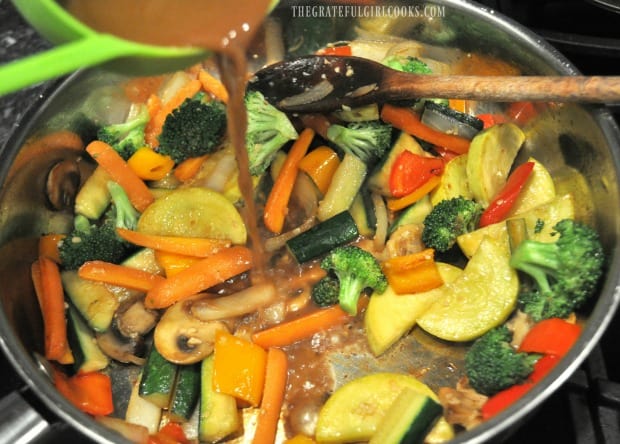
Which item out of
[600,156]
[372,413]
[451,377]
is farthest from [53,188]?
[600,156]

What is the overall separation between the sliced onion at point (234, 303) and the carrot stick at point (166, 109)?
27.8 inches

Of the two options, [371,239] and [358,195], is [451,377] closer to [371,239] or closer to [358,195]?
[371,239]

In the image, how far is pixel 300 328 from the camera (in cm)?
222

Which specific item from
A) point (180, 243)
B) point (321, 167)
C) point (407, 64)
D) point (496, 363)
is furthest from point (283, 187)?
point (496, 363)

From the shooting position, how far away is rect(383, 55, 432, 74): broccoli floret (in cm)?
242

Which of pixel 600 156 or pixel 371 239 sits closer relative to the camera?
pixel 600 156

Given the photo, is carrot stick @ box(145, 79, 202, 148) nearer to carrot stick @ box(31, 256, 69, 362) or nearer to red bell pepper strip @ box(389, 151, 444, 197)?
carrot stick @ box(31, 256, 69, 362)

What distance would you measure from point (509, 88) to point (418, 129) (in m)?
0.42

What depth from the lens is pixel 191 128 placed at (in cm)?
244

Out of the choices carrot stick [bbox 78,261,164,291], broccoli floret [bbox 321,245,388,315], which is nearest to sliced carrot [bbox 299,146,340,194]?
broccoli floret [bbox 321,245,388,315]

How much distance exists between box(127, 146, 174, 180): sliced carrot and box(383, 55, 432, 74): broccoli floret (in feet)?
2.96

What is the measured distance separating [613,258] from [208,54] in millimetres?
1280

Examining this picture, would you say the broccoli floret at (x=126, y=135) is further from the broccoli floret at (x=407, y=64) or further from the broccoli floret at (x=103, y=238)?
the broccoli floret at (x=407, y=64)

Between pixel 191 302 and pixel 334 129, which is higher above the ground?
pixel 334 129
